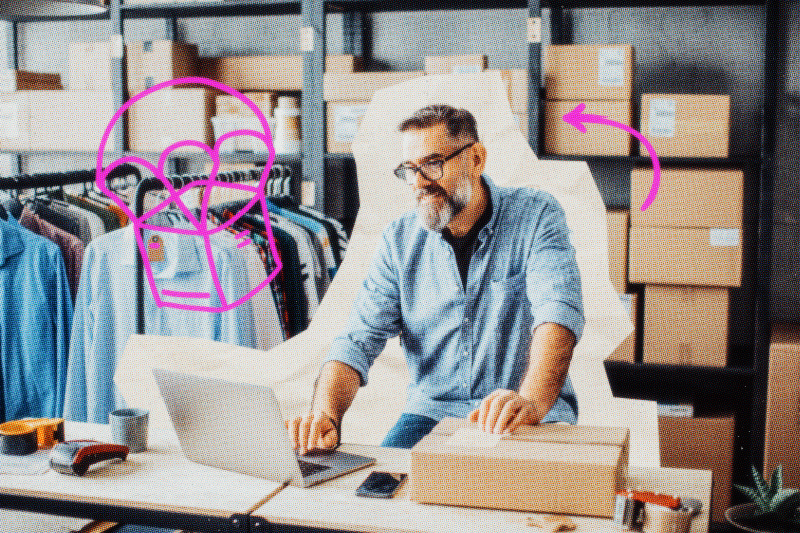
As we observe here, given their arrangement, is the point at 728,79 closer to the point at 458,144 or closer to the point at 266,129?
the point at 458,144

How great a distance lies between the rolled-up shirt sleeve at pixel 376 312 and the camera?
243 cm

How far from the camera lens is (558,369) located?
2.21m

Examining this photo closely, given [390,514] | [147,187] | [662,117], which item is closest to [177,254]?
[147,187]

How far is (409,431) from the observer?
2475mm

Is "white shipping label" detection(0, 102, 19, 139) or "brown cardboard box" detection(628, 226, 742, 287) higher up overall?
"white shipping label" detection(0, 102, 19, 139)

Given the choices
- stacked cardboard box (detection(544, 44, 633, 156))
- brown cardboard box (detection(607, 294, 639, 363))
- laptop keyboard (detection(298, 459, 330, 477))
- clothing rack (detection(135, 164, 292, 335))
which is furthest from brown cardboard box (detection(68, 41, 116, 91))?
laptop keyboard (detection(298, 459, 330, 477))

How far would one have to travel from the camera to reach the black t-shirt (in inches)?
97.6

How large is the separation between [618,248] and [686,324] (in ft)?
1.16

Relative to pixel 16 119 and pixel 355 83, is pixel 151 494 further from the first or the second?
pixel 16 119

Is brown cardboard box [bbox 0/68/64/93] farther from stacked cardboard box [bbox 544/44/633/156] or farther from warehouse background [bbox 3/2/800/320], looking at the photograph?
stacked cardboard box [bbox 544/44/633/156]

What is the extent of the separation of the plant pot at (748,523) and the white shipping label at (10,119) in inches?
122

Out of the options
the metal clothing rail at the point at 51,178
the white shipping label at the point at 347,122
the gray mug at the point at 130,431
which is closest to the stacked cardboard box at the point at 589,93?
the white shipping label at the point at 347,122

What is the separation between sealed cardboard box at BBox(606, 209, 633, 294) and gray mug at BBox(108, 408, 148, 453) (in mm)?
1886

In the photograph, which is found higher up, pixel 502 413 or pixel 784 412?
pixel 502 413
